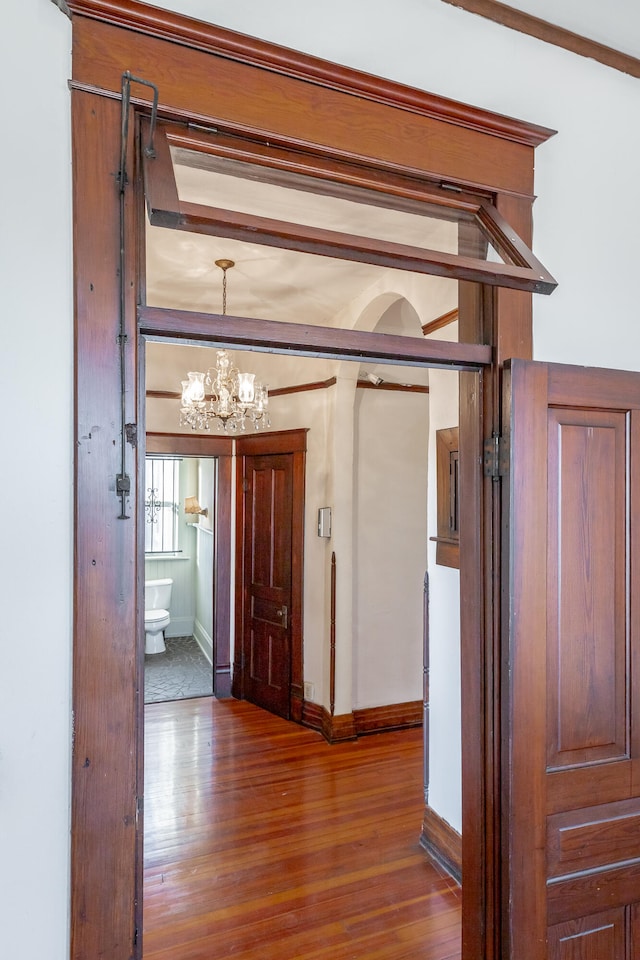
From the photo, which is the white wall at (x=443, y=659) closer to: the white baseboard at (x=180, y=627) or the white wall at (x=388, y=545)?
the white wall at (x=388, y=545)

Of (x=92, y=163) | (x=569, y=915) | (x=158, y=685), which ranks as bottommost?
(x=158, y=685)

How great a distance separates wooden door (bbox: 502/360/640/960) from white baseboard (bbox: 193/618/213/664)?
184 inches

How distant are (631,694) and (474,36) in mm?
1831

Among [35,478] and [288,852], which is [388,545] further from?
[35,478]

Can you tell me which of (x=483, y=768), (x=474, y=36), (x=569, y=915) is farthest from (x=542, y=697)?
(x=474, y=36)

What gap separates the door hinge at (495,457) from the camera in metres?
1.46

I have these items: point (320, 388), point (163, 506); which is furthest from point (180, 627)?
point (320, 388)

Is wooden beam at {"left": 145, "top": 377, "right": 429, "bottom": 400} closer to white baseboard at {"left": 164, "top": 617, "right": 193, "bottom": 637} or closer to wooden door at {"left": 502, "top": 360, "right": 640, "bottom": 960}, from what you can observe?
wooden door at {"left": 502, "top": 360, "right": 640, "bottom": 960}

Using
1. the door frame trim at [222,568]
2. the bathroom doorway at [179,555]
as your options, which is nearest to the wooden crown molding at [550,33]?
the door frame trim at [222,568]

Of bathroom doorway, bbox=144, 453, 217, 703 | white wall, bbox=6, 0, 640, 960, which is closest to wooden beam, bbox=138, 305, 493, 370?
white wall, bbox=6, 0, 640, 960

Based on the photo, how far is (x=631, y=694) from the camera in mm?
1573

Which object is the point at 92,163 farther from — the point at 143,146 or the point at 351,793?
the point at 351,793

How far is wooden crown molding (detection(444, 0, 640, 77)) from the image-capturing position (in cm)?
155

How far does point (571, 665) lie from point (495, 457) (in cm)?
58
